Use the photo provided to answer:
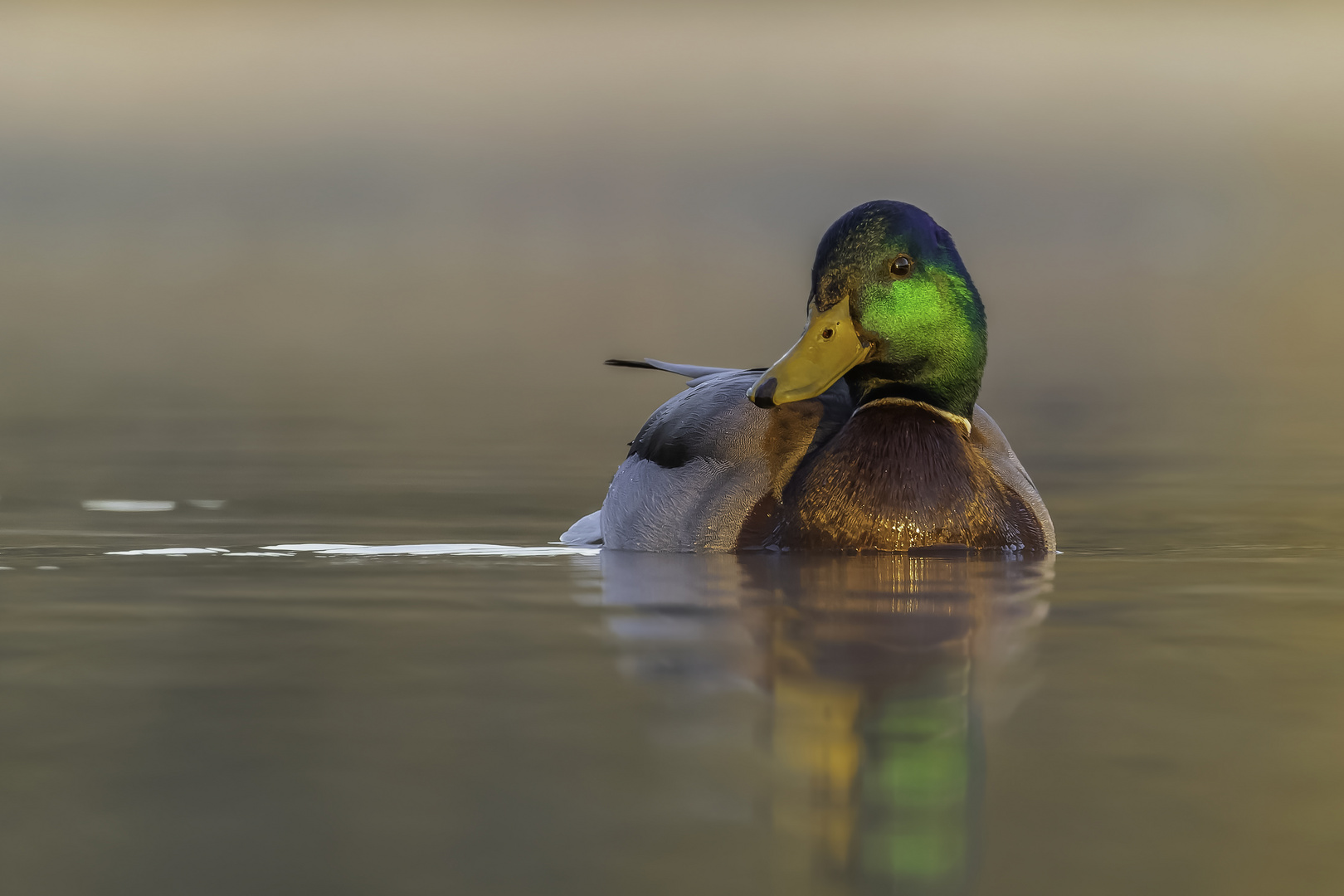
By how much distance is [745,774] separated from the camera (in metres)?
3.65

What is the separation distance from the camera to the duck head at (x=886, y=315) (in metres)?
7.06

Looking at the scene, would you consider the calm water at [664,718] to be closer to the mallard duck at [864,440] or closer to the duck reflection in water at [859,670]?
the duck reflection in water at [859,670]

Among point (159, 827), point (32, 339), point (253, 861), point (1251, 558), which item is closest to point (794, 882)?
point (253, 861)

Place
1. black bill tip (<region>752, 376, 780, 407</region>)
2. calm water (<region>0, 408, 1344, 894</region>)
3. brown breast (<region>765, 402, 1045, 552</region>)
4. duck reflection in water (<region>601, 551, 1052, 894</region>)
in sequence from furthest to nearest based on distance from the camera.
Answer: black bill tip (<region>752, 376, 780, 407</region>), brown breast (<region>765, 402, 1045, 552</region>), duck reflection in water (<region>601, 551, 1052, 894</region>), calm water (<region>0, 408, 1344, 894</region>)

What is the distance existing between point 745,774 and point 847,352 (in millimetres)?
3618

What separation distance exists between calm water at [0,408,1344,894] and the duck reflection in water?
0.01 m

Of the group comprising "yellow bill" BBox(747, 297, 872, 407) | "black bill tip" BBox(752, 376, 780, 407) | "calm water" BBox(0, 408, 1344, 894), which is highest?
"yellow bill" BBox(747, 297, 872, 407)

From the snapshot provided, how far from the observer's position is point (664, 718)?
412cm

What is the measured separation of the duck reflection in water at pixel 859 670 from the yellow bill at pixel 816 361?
60 centimetres

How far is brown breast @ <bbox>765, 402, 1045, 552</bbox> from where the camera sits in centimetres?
680

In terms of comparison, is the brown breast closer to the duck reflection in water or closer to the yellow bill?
the duck reflection in water

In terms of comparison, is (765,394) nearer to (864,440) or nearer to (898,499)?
(864,440)

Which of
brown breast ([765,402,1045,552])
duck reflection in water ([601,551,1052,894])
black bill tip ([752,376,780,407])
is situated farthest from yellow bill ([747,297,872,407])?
duck reflection in water ([601,551,1052,894])

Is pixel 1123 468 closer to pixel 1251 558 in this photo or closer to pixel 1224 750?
pixel 1251 558
